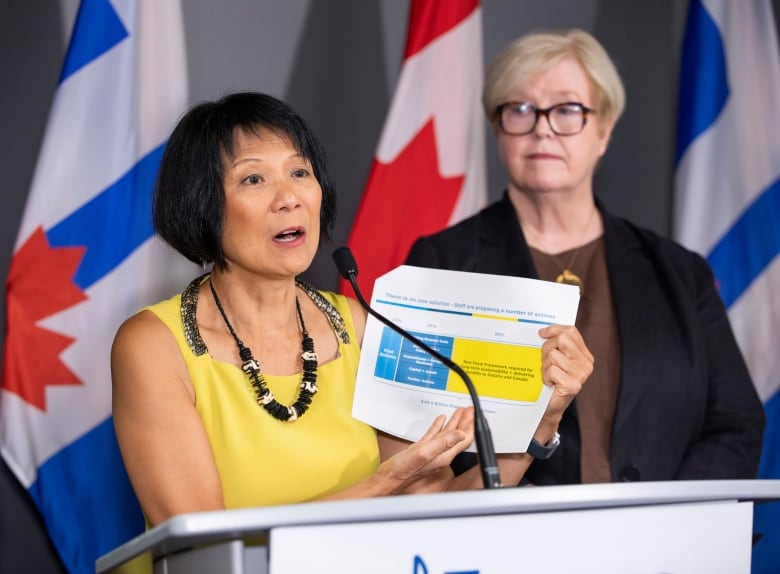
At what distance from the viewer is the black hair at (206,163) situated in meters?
1.82

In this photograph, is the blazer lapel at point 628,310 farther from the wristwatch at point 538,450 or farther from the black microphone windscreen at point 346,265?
the black microphone windscreen at point 346,265

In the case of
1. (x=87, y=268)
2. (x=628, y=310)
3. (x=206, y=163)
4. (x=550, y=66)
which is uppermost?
(x=550, y=66)

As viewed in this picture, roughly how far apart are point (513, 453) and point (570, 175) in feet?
3.04

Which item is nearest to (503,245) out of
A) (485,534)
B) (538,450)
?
(538,450)

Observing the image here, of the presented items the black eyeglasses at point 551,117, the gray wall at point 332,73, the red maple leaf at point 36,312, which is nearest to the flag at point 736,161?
the gray wall at point 332,73

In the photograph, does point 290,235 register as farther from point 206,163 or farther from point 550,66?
point 550,66

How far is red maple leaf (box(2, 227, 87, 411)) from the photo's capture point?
8.37ft

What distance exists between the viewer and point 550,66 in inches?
99.3

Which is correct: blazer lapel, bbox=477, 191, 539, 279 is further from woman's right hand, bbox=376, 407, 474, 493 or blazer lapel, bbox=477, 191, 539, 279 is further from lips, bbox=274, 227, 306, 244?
woman's right hand, bbox=376, 407, 474, 493

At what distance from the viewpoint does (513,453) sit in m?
1.83

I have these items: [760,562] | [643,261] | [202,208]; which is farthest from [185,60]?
[760,562]

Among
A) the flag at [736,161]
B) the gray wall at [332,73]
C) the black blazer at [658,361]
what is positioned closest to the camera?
the black blazer at [658,361]

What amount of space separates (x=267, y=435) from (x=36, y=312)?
1.09m

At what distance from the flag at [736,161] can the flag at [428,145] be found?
749mm
